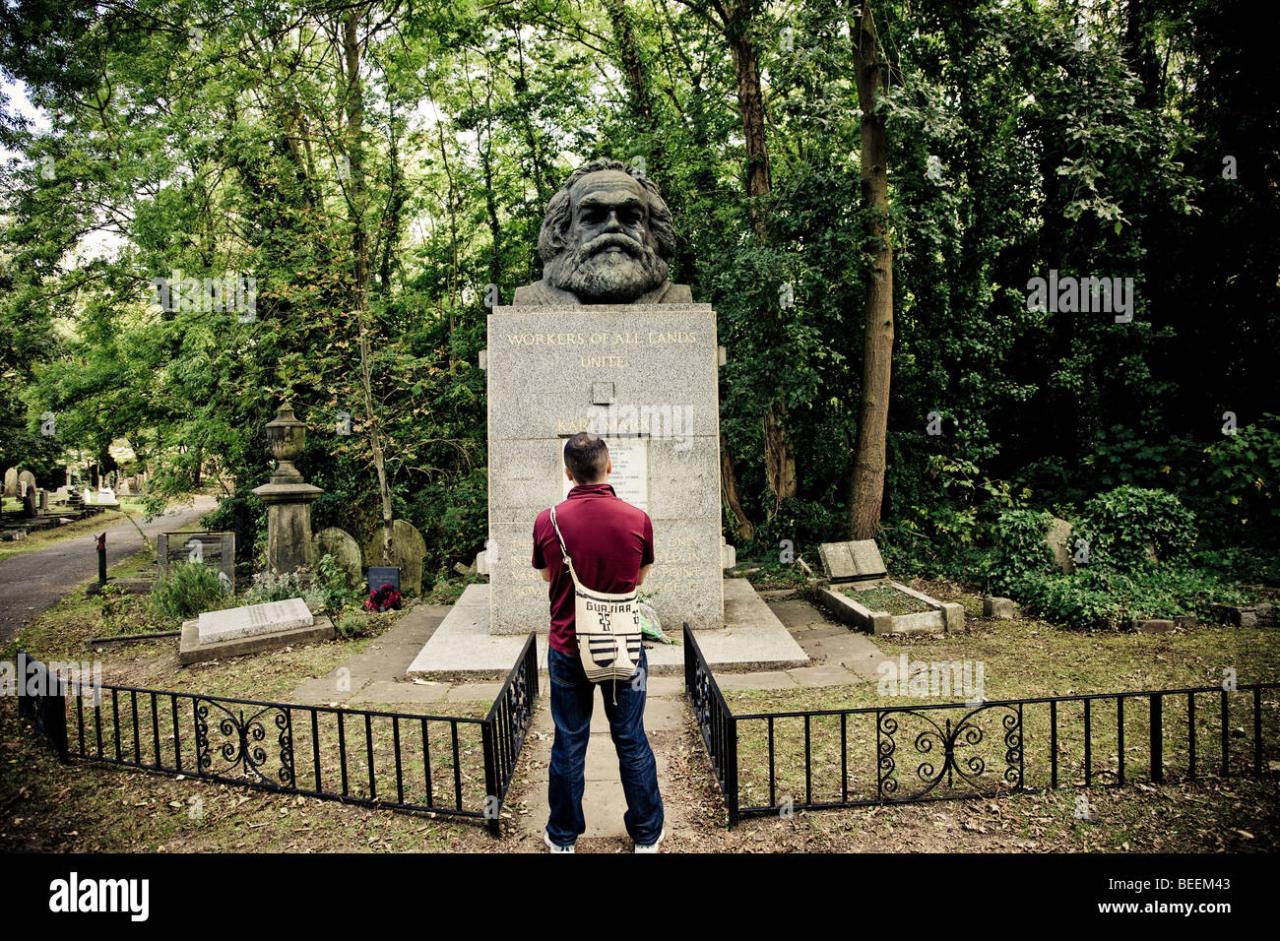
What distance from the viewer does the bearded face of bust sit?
6.83 m

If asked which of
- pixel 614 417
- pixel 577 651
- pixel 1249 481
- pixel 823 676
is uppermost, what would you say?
pixel 614 417

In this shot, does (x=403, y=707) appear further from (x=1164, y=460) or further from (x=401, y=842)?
(x=1164, y=460)

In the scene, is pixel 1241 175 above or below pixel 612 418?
above

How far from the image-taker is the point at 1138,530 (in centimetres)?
806

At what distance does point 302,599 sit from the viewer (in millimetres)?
7934

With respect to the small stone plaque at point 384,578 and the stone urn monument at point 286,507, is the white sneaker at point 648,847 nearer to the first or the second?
the small stone plaque at point 384,578

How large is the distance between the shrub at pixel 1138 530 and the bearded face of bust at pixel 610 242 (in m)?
5.80

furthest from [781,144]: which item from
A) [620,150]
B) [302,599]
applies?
[302,599]

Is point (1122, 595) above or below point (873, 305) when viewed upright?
below

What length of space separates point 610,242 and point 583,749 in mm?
5083

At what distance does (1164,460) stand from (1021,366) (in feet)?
7.84

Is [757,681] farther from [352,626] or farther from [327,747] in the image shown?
[352,626]

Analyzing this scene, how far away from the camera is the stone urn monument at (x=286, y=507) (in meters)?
9.13
